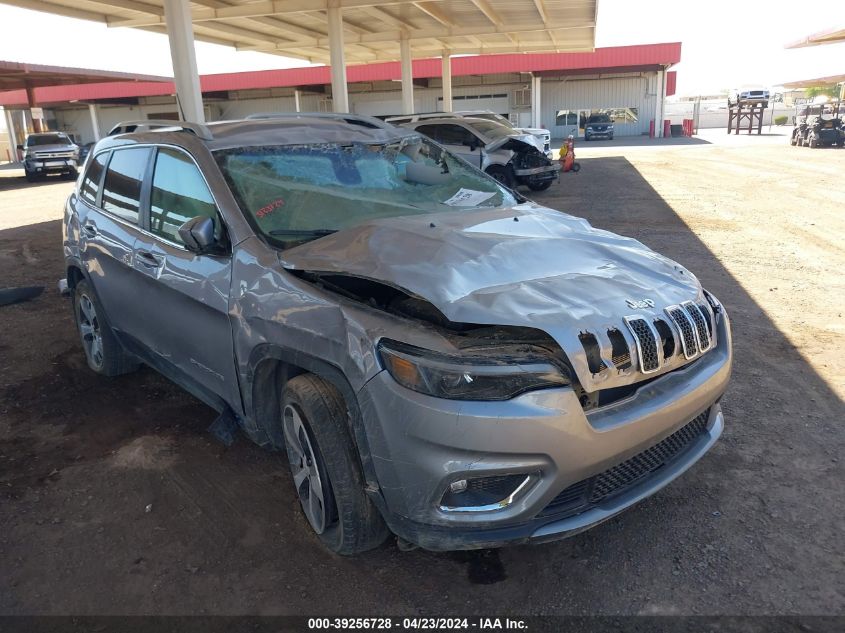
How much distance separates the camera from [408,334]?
2453 mm

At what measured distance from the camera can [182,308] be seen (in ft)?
11.6

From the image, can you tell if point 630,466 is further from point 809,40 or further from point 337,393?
point 809,40

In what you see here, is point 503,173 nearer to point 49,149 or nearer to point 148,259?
point 148,259

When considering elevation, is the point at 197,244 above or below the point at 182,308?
above

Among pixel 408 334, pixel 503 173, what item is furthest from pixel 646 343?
pixel 503 173

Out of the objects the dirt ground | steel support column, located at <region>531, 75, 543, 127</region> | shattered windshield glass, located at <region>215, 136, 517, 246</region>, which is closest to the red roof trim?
steel support column, located at <region>531, 75, 543, 127</region>

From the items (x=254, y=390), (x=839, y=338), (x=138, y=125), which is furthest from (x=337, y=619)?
(x=839, y=338)

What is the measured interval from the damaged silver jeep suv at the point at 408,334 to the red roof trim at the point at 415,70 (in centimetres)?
3737

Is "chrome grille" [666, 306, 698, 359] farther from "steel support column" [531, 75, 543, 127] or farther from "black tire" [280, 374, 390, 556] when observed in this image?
"steel support column" [531, 75, 543, 127]

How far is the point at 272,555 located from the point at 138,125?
3162 millimetres

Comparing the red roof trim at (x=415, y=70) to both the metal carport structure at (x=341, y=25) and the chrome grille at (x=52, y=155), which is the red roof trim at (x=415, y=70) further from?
the chrome grille at (x=52, y=155)

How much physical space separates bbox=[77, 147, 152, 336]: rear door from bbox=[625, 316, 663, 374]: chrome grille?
2.90m

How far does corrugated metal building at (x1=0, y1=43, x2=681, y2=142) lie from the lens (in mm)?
40406

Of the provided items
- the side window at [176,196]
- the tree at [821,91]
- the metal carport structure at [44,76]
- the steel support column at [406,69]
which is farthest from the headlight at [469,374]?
the tree at [821,91]
